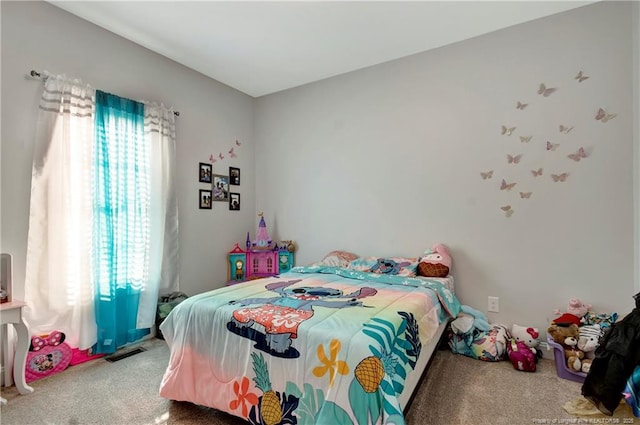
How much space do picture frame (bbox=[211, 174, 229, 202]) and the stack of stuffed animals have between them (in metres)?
3.23

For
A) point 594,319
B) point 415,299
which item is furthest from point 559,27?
point 415,299

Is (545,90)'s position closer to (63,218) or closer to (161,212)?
(161,212)

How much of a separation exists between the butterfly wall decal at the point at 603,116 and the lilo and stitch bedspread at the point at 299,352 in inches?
70.0

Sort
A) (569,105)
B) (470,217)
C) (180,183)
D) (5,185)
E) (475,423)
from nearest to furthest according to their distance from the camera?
1. (475,423)
2. (5,185)
3. (569,105)
4. (470,217)
5. (180,183)

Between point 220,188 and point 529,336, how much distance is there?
321 centimetres

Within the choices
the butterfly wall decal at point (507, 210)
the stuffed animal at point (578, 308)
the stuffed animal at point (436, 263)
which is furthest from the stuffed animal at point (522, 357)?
the butterfly wall decal at point (507, 210)

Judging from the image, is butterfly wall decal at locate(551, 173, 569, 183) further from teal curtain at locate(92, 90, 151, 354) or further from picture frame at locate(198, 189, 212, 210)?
teal curtain at locate(92, 90, 151, 354)

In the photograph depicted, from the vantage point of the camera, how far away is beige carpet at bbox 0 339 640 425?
1679mm

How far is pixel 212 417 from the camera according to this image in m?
1.70

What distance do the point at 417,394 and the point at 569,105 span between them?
233 cm

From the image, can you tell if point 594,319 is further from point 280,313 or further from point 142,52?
point 142,52

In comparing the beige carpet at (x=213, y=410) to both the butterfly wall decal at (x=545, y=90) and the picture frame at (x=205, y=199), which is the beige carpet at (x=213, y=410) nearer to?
the picture frame at (x=205, y=199)

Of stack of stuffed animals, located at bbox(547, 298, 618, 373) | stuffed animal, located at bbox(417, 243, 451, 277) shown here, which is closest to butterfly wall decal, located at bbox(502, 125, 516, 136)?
stuffed animal, located at bbox(417, 243, 451, 277)

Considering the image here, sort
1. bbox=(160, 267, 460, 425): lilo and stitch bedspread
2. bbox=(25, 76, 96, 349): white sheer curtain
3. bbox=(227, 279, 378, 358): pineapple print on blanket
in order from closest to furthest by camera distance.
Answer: bbox=(160, 267, 460, 425): lilo and stitch bedspread
bbox=(227, 279, 378, 358): pineapple print on blanket
bbox=(25, 76, 96, 349): white sheer curtain
